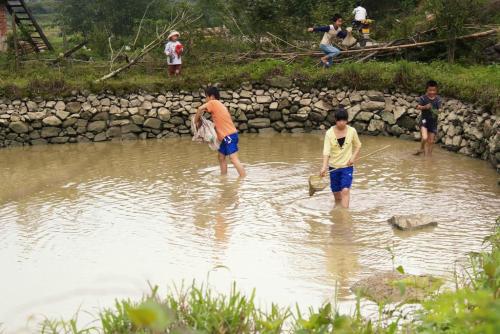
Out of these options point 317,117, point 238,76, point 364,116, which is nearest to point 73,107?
point 238,76

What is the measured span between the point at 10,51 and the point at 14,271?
40.7 feet

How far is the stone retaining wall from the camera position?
15.6 metres

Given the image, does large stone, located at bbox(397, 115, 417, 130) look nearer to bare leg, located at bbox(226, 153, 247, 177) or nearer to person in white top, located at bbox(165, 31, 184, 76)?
bare leg, located at bbox(226, 153, 247, 177)

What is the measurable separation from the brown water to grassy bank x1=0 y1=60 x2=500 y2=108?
180 cm

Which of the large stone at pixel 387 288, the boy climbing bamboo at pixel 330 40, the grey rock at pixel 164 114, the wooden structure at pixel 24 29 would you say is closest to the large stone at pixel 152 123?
the grey rock at pixel 164 114

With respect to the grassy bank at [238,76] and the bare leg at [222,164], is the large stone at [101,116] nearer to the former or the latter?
the grassy bank at [238,76]

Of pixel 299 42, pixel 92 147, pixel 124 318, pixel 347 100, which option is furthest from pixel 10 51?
pixel 124 318

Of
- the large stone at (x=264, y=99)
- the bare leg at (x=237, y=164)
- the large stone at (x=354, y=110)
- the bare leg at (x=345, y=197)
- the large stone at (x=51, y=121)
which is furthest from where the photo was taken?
the large stone at (x=264, y=99)

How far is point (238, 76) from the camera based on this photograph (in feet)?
54.2

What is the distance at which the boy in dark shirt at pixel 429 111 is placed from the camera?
12406mm

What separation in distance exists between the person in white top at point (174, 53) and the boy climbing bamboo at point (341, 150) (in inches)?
334

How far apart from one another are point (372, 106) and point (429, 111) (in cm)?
296

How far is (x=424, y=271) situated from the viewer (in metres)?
7.15

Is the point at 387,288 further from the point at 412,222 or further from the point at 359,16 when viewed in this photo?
the point at 359,16
